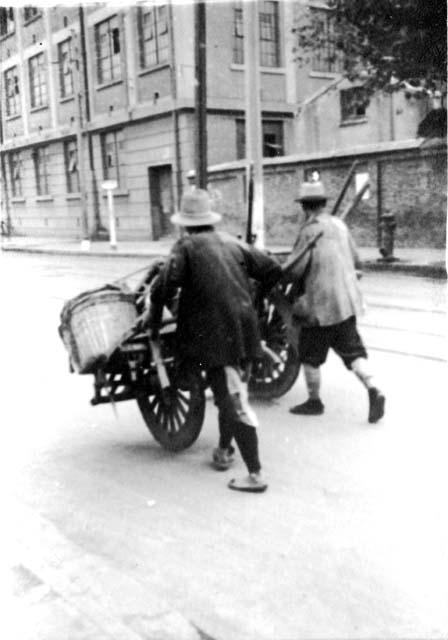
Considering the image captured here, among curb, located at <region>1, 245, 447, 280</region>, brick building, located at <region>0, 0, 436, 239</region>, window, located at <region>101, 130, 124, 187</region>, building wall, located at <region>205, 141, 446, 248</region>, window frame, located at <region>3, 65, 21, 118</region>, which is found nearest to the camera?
window frame, located at <region>3, 65, 21, 118</region>

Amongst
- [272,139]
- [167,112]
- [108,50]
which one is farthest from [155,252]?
[272,139]

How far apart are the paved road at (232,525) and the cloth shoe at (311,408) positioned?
0.10 m

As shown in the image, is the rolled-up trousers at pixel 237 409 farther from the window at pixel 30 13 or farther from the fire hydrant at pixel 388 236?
the fire hydrant at pixel 388 236

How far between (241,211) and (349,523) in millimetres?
18544

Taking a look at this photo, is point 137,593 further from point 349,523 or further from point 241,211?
point 241,211

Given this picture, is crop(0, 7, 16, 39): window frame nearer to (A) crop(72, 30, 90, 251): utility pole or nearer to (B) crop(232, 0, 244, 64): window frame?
(A) crop(72, 30, 90, 251): utility pole

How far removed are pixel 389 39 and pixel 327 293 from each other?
7.95 metres

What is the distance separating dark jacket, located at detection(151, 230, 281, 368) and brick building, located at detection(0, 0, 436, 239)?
45.4ft

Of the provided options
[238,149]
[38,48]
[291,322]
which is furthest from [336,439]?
[238,149]

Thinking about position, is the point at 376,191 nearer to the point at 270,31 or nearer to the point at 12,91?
the point at 270,31

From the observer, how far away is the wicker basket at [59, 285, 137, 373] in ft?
15.5

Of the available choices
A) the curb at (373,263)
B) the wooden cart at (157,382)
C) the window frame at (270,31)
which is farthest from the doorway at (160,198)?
the wooden cart at (157,382)

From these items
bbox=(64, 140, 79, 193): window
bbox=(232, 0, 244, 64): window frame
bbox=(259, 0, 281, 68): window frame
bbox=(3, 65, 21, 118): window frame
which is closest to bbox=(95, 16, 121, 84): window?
bbox=(64, 140, 79, 193): window

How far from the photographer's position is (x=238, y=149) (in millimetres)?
24875
